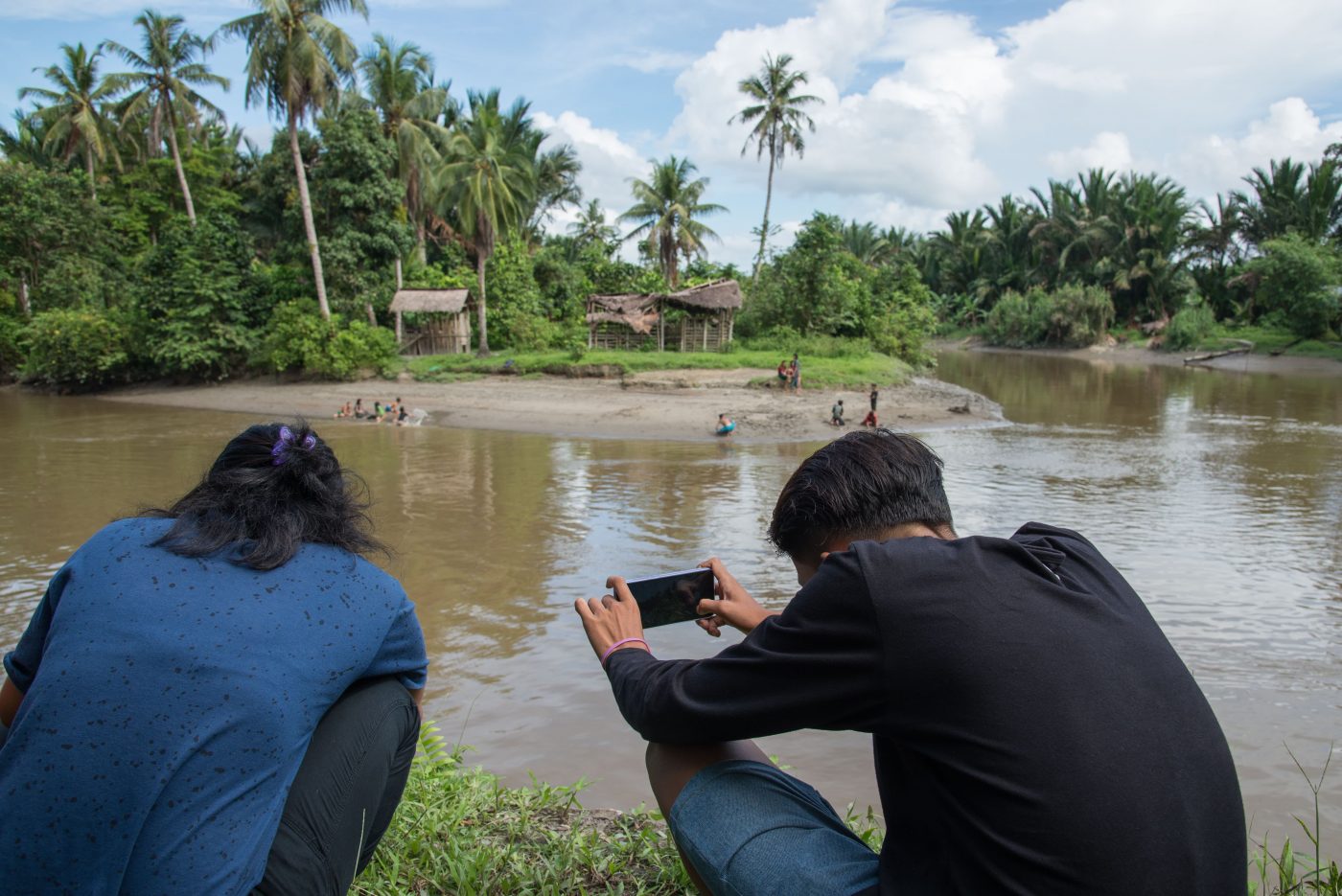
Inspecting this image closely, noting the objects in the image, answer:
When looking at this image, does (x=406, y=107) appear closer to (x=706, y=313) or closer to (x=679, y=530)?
(x=706, y=313)

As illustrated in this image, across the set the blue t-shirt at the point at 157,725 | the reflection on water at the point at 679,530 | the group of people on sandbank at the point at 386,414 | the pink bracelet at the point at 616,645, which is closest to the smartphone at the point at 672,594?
the pink bracelet at the point at 616,645

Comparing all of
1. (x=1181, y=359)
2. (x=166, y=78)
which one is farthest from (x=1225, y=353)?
(x=166, y=78)

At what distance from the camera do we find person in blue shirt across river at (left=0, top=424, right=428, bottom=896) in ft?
4.68

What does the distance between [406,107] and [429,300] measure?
705 cm

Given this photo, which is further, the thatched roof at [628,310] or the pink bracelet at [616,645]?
the thatched roof at [628,310]

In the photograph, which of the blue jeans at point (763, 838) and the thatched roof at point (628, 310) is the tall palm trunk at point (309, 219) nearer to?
the thatched roof at point (628, 310)

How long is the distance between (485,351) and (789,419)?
517 inches

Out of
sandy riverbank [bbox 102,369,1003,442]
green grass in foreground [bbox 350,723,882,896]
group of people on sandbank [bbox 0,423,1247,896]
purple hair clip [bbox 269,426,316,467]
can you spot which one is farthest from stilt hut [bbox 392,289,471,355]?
group of people on sandbank [bbox 0,423,1247,896]

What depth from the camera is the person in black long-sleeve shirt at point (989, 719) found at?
1.31 metres

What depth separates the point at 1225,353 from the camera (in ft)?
124

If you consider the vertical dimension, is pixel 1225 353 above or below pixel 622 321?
above

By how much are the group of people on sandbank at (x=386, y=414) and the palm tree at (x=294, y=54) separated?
804cm

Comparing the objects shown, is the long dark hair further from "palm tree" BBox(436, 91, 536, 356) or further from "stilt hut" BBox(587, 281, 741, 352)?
"stilt hut" BBox(587, 281, 741, 352)

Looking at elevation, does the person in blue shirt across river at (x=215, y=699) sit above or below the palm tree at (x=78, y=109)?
below
